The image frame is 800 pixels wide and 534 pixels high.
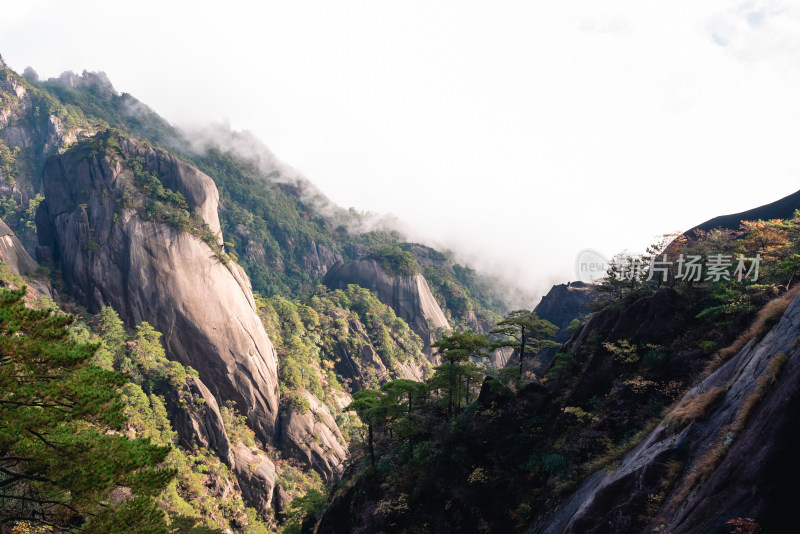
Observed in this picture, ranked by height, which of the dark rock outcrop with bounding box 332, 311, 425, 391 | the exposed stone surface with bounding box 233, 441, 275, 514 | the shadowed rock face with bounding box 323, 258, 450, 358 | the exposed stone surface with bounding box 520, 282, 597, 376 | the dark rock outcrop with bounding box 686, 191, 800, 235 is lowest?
the exposed stone surface with bounding box 233, 441, 275, 514

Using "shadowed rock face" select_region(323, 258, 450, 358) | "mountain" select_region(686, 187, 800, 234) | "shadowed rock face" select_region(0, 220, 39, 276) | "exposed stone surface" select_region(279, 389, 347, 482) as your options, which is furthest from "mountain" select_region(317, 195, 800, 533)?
"shadowed rock face" select_region(323, 258, 450, 358)

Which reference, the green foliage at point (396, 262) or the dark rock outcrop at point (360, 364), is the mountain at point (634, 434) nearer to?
the dark rock outcrop at point (360, 364)

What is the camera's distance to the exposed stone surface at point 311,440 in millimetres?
44969

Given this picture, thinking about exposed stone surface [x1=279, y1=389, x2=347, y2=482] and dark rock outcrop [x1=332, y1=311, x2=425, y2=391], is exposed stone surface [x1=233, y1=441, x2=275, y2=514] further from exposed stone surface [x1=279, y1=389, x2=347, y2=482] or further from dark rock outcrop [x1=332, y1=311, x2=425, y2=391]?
dark rock outcrop [x1=332, y1=311, x2=425, y2=391]

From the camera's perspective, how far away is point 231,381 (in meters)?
43.1

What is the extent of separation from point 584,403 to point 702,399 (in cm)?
857

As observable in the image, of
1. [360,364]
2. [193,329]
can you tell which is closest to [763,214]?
[360,364]

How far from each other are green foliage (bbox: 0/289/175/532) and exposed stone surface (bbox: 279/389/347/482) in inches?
1515

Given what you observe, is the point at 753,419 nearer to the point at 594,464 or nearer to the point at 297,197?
the point at 594,464

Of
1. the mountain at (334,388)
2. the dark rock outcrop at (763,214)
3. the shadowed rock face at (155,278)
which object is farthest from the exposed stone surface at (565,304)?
the shadowed rock face at (155,278)

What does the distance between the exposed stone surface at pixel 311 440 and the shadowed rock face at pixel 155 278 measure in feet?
6.35

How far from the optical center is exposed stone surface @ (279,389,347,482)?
44969 mm

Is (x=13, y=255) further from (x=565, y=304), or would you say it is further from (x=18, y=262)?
(x=565, y=304)

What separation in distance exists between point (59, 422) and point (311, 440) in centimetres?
4210
